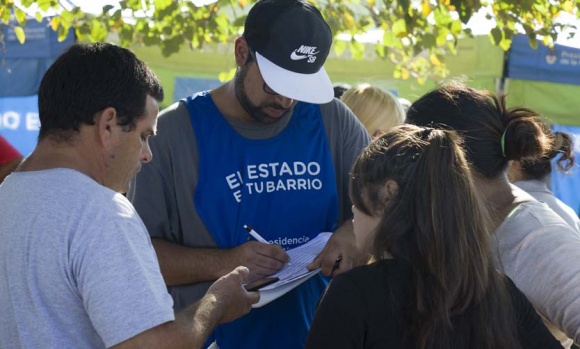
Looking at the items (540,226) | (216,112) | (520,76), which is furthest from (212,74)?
(540,226)

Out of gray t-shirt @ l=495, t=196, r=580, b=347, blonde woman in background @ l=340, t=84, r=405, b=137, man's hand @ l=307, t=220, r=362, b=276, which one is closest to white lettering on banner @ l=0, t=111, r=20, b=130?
blonde woman in background @ l=340, t=84, r=405, b=137

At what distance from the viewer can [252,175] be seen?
2992 mm

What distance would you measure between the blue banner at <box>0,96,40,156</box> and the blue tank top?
198 inches

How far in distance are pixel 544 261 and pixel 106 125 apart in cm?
121

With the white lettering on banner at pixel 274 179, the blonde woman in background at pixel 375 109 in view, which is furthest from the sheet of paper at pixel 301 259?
the blonde woman in background at pixel 375 109

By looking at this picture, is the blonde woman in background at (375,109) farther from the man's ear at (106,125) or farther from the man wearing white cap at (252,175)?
the man's ear at (106,125)

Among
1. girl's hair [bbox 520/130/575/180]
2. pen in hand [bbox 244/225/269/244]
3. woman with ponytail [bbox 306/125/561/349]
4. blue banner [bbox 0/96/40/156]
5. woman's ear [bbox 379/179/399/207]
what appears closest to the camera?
woman with ponytail [bbox 306/125/561/349]

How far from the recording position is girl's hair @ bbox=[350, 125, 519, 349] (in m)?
2.05

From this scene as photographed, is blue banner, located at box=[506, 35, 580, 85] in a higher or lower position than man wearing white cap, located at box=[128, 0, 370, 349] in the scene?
lower

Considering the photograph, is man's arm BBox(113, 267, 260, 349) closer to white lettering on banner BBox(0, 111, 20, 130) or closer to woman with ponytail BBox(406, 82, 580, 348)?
woman with ponytail BBox(406, 82, 580, 348)

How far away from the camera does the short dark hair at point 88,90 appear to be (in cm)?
206

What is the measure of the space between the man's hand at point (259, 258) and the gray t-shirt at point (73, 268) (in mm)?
866

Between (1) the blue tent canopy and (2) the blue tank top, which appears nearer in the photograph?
(2) the blue tank top

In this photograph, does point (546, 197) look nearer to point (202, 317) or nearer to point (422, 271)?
point (422, 271)
